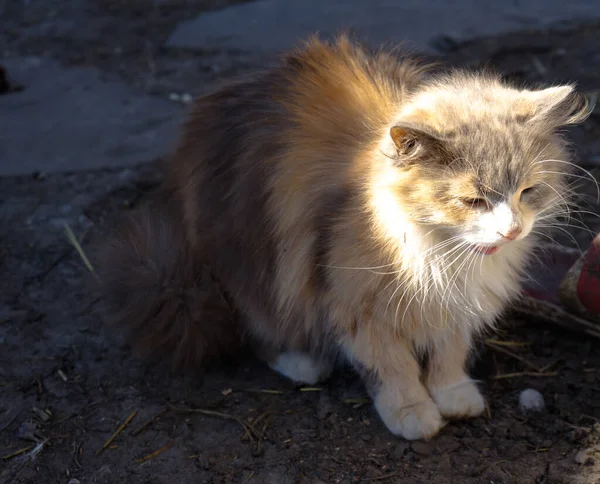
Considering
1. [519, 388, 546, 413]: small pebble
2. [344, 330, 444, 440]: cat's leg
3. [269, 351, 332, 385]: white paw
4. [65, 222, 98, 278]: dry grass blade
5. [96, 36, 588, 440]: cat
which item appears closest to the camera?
[96, 36, 588, 440]: cat

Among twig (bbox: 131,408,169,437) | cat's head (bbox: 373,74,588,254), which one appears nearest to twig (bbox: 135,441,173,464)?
twig (bbox: 131,408,169,437)

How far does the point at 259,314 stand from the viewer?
2637mm

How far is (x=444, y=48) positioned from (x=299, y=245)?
2847mm

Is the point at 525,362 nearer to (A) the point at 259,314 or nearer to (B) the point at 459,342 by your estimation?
(B) the point at 459,342

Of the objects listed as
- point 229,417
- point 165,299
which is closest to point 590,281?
point 229,417

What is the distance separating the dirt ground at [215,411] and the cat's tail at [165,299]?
0.16 meters

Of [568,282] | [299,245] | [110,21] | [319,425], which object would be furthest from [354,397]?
[110,21]

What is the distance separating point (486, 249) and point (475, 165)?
9.6 inches

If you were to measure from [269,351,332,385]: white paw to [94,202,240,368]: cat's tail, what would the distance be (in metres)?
0.20

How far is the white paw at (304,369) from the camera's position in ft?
8.68

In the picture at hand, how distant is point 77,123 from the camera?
4281mm

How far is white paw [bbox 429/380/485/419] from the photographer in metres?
2.46

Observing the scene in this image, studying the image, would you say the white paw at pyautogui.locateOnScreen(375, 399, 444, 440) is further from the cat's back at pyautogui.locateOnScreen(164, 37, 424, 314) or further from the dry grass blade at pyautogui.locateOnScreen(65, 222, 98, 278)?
the dry grass blade at pyautogui.locateOnScreen(65, 222, 98, 278)

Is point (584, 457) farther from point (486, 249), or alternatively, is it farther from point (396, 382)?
point (486, 249)
